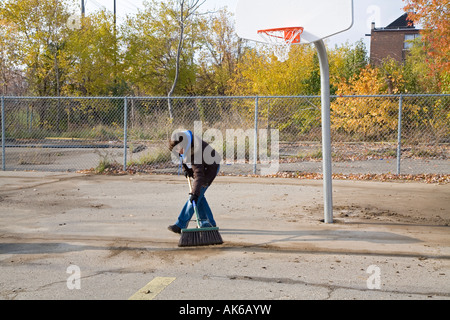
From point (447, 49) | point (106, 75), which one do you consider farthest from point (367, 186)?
point (106, 75)

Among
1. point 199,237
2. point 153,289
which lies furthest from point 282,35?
point 153,289

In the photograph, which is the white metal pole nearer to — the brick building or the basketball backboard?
the basketball backboard

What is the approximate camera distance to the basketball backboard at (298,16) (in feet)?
20.4

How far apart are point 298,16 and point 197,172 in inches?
113

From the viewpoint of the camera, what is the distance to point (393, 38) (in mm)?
47094

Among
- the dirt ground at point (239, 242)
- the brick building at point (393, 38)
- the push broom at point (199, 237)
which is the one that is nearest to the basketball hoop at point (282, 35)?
the dirt ground at point (239, 242)

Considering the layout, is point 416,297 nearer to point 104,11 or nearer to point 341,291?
point 341,291

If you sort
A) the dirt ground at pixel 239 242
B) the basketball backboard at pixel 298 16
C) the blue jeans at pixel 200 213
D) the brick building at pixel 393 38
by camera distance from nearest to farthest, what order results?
the dirt ground at pixel 239 242 → the blue jeans at pixel 200 213 → the basketball backboard at pixel 298 16 → the brick building at pixel 393 38

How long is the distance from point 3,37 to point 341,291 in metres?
25.6

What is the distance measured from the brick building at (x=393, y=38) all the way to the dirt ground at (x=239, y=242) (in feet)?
136

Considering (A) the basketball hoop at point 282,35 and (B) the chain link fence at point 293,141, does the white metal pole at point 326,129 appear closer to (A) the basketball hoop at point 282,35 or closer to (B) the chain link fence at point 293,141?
(A) the basketball hoop at point 282,35

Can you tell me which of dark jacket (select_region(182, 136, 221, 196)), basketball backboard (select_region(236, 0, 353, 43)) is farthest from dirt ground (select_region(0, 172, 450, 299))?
basketball backboard (select_region(236, 0, 353, 43))

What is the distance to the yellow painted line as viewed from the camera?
388cm

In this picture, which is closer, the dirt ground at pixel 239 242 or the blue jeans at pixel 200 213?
the dirt ground at pixel 239 242
